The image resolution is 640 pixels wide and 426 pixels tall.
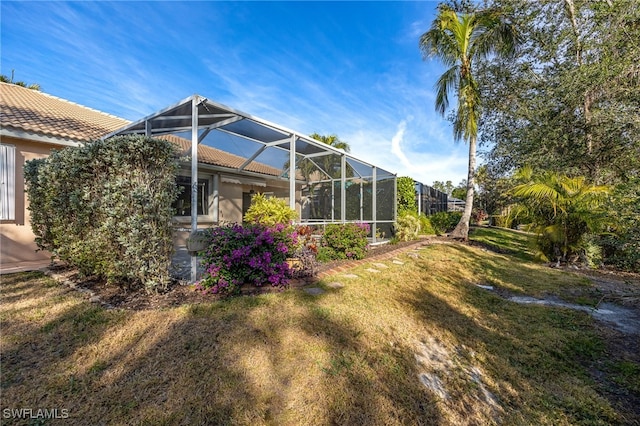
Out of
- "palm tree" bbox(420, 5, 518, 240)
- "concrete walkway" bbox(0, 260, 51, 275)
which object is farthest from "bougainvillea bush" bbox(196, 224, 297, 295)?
"palm tree" bbox(420, 5, 518, 240)

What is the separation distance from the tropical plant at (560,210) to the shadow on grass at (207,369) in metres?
7.36

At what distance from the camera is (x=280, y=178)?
12.3 meters

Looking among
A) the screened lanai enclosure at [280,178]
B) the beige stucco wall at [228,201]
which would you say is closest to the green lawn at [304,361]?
the screened lanai enclosure at [280,178]

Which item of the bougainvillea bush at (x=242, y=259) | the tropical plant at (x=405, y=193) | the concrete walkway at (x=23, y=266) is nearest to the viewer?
the bougainvillea bush at (x=242, y=259)

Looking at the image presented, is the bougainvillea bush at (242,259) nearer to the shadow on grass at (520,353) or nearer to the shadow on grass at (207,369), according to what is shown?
the shadow on grass at (207,369)

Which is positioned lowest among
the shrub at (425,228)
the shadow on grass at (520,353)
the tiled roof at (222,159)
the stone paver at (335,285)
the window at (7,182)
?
the shadow on grass at (520,353)

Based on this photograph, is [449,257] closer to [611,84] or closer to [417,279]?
[417,279]

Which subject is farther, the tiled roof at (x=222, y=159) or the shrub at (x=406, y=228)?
the shrub at (x=406, y=228)

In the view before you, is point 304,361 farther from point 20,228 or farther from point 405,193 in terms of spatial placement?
point 405,193

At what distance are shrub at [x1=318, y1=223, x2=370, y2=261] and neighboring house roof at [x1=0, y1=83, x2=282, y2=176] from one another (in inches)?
173

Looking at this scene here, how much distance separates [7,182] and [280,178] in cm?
840

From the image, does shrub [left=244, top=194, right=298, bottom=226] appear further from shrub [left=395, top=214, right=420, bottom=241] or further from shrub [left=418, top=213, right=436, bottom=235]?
shrub [left=418, top=213, right=436, bottom=235]

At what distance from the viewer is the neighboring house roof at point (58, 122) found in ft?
23.0

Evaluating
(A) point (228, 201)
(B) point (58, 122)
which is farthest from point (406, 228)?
(B) point (58, 122)
